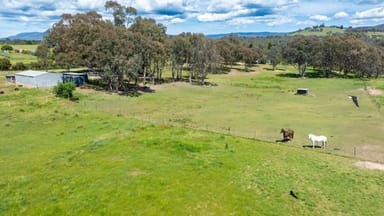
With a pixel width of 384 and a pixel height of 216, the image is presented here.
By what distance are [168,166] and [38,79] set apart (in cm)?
4055

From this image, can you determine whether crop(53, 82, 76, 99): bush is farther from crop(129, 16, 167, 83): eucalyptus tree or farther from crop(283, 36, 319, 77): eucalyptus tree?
crop(283, 36, 319, 77): eucalyptus tree

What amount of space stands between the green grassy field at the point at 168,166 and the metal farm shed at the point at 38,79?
42.9ft

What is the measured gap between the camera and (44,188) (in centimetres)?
1688

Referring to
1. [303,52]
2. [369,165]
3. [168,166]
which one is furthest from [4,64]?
[369,165]

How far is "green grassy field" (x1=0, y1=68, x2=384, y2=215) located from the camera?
15.4m

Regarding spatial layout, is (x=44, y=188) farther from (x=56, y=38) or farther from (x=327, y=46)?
(x=327, y=46)

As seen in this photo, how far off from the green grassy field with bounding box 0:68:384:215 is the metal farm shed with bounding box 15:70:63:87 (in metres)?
13.1

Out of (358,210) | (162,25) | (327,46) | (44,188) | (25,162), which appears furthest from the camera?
(327,46)

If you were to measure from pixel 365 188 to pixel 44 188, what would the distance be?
1734 cm

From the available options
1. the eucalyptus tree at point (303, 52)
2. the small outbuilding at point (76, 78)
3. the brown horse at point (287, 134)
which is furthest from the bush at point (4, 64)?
the eucalyptus tree at point (303, 52)

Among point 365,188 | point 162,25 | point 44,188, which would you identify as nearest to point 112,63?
point 162,25

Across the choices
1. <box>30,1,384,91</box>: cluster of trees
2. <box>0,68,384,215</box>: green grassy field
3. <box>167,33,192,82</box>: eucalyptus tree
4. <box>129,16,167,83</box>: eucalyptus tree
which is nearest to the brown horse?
<box>0,68,384,215</box>: green grassy field

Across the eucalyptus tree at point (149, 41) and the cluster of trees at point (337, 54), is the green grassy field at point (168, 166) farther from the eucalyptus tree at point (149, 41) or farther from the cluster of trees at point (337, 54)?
the cluster of trees at point (337, 54)

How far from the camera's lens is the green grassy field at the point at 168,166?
15359 millimetres
